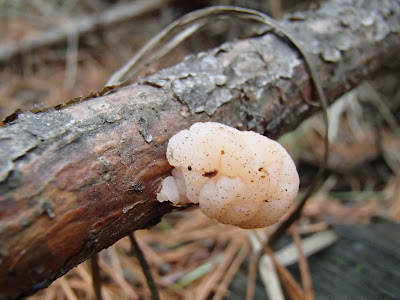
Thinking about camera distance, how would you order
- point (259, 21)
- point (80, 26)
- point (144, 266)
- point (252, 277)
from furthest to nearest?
point (80, 26) < point (252, 277) < point (259, 21) < point (144, 266)

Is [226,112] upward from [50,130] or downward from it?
downward

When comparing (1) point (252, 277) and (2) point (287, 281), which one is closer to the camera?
(2) point (287, 281)

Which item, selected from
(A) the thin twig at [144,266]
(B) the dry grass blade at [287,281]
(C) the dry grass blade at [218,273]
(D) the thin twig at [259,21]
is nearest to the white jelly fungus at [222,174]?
(A) the thin twig at [144,266]

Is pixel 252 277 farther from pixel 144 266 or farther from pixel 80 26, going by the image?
pixel 80 26

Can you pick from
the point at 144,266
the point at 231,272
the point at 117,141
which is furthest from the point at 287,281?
the point at 117,141

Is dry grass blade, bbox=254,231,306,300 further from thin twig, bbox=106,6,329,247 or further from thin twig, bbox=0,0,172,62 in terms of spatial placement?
thin twig, bbox=0,0,172,62

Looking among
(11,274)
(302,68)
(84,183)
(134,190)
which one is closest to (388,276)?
(302,68)

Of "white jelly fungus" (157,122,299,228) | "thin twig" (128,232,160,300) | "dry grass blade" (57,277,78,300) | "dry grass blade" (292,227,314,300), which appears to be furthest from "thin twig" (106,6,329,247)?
"dry grass blade" (57,277,78,300)

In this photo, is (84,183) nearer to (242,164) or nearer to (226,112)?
(242,164)
